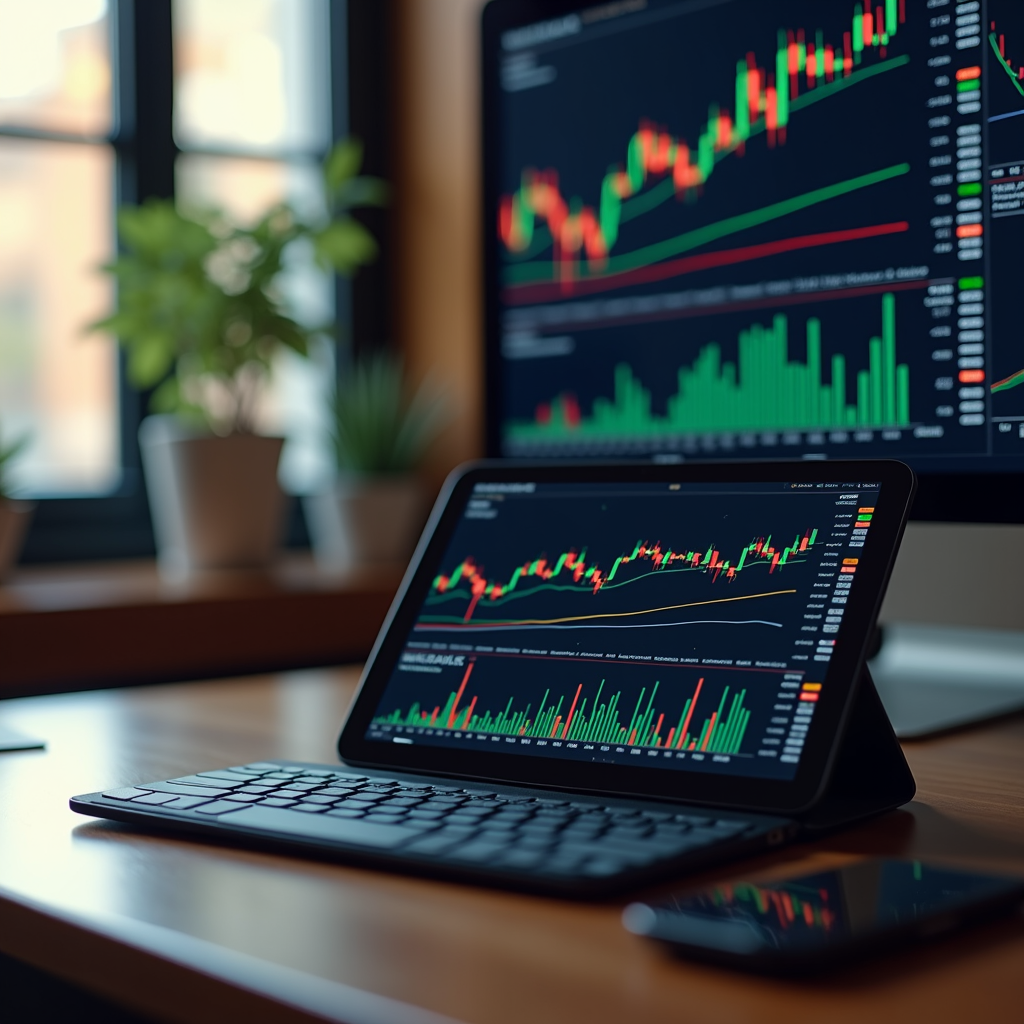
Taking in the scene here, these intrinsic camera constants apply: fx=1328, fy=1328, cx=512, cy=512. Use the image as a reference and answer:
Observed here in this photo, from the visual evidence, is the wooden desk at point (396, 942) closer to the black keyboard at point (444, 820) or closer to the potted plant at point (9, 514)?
the black keyboard at point (444, 820)

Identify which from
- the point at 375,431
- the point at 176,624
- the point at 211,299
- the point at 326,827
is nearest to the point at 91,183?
the point at 211,299

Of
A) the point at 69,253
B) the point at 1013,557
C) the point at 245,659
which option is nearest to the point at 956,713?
the point at 1013,557

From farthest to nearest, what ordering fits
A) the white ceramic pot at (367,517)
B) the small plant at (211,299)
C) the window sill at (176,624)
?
the white ceramic pot at (367,517)
the small plant at (211,299)
the window sill at (176,624)

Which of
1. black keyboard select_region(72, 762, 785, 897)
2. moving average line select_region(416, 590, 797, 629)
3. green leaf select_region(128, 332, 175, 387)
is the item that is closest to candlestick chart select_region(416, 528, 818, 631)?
moving average line select_region(416, 590, 797, 629)

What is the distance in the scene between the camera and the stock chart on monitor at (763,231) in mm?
867

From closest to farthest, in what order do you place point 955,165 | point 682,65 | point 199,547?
point 955,165, point 682,65, point 199,547

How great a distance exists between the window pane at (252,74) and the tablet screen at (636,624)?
1510 mm

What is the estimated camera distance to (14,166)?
1938mm

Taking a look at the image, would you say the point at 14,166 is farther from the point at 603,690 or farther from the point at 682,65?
the point at 603,690

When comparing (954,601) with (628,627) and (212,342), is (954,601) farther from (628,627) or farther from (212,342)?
(212,342)

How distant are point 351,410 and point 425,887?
1.44 metres

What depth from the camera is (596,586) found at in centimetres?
74

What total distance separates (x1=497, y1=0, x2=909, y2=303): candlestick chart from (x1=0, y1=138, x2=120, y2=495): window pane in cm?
104

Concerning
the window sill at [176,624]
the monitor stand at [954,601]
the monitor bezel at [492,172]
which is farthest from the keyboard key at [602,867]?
the window sill at [176,624]
